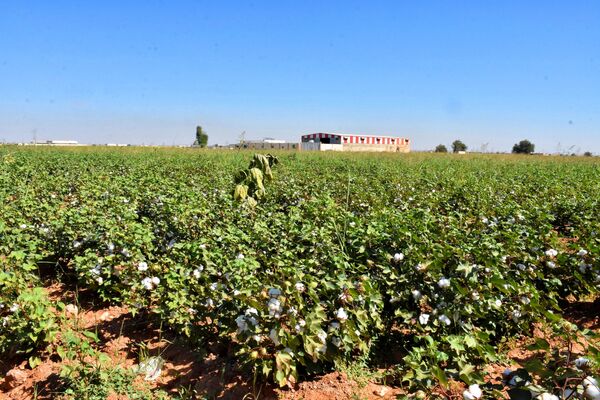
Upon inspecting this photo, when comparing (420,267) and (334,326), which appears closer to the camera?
(334,326)

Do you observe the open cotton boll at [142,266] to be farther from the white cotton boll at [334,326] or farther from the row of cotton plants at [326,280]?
the white cotton boll at [334,326]

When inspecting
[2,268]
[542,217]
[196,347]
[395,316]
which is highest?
[542,217]

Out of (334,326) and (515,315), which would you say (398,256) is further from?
(515,315)

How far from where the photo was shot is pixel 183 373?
2.95 meters

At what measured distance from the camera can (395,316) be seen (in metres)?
3.01

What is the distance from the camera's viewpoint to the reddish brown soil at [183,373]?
268 centimetres

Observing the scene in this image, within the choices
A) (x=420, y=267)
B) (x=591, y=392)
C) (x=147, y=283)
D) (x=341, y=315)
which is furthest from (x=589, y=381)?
(x=147, y=283)

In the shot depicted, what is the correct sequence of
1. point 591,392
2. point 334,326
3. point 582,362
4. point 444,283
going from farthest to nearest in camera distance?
point 444,283, point 334,326, point 582,362, point 591,392

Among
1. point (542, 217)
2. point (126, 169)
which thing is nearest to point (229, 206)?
point (542, 217)

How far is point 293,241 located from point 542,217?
307 cm

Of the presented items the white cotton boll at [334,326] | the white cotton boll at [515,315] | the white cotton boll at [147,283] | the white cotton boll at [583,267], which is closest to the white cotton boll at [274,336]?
the white cotton boll at [334,326]

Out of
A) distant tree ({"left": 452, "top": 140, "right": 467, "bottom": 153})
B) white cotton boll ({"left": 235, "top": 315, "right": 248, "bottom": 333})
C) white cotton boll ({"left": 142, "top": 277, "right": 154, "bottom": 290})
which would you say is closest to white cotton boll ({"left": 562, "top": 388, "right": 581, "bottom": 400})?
white cotton boll ({"left": 235, "top": 315, "right": 248, "bottom": 333})

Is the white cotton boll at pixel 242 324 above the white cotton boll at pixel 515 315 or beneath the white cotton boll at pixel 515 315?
above

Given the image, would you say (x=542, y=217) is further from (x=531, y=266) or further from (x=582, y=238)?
(x=531, y=266)
